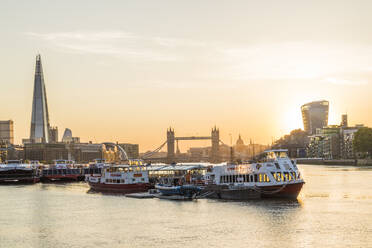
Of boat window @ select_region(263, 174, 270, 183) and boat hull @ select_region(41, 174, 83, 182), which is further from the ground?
boat window @ select_region(263, 174, 270, 183)

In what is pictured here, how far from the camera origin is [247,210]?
219 feet

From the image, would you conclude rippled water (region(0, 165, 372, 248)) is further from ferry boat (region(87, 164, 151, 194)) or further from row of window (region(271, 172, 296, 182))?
ferry boat (region(87, 164, 151, 194))

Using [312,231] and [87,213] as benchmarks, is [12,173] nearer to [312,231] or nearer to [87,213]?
[87,213]

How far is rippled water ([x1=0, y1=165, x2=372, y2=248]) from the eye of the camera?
1980 inches

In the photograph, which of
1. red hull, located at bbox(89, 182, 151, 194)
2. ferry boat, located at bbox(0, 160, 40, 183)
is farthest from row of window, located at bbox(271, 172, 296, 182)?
ferry boat, located at bbox(0, 160, 40, 183)

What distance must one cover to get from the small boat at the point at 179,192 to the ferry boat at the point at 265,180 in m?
2.32

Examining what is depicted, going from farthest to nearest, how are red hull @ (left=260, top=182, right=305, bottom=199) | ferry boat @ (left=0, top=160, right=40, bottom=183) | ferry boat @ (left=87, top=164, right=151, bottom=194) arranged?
ferry boat @ (left=0, top=160, right=40, bottom=183) → ferry boat @ (left=87, top=164, right=151, bottom=194) → red hull @ (left=260, top=182, right=305, bottom=199)

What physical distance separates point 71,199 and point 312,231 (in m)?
43.5

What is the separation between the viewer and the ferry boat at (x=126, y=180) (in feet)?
323

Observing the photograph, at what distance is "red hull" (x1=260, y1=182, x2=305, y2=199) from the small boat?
9.39 m

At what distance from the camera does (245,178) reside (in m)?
78.8

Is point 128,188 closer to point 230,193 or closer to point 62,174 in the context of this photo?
point 230,193

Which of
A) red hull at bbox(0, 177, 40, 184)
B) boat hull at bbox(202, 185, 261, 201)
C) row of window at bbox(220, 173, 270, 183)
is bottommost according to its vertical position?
boat hull at bbox(202, 185, 261, 201)

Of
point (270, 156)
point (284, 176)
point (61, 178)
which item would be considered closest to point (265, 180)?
point (284, 176)
